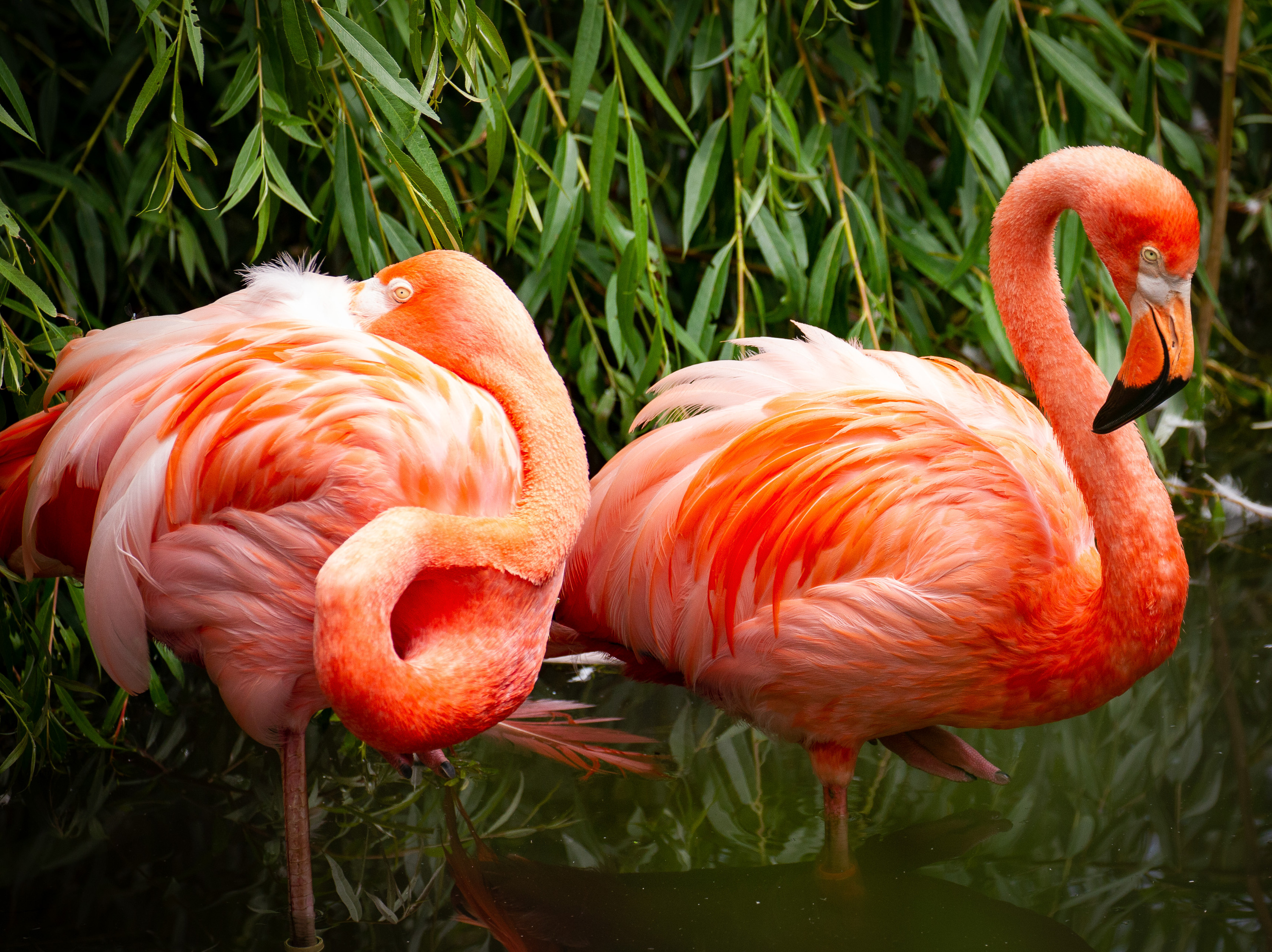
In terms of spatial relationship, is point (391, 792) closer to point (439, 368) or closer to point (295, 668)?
point (295, 668)

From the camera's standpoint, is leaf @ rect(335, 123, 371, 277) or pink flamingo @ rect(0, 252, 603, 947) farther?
leaf @ rect(335, 123, 371, 277)

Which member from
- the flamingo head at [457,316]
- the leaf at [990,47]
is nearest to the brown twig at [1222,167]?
the leaf at [990,47]

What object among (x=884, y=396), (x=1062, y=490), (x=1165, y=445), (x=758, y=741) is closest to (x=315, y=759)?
(x=758, y=741)

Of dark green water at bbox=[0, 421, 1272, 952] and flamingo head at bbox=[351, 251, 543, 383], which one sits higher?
flamingo head at bbox=[351, 251, 543, 383]

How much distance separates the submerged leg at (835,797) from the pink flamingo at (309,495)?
23.9 inches

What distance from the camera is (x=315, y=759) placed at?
2.38 metres

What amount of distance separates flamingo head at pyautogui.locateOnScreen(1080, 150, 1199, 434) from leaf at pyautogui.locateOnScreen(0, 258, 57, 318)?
5.56 feet

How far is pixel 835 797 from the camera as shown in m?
2.05

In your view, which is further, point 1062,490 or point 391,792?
point 391,792

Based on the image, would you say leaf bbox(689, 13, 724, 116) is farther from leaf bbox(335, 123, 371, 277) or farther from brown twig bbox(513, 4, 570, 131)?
leaf bbox(335, 123, 371, 277)

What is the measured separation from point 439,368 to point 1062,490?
42.0 inches

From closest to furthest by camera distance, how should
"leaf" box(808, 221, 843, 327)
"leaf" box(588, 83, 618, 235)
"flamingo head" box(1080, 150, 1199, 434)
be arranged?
"flamingo head" box(1080, 150, 1199, 434)
"leaf" box(588, 83, 618, 235)
"leaf" box(808, 221, 843, 327)

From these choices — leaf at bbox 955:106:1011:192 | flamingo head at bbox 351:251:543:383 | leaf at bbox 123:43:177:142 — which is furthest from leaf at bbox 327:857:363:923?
leaf at bbox 955:106:1011:192

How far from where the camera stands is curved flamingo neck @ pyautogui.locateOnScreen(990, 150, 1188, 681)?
182cm
